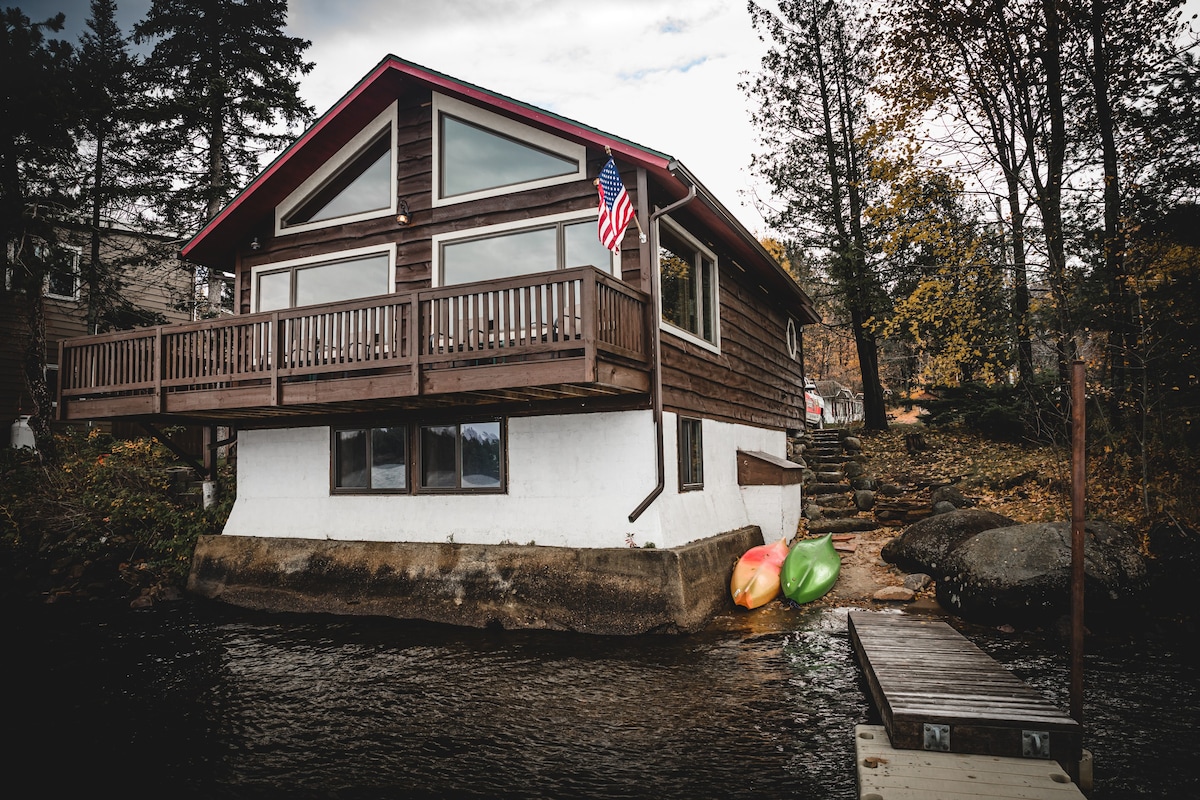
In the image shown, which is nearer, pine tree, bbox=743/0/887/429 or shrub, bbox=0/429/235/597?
shrub, bbox=0/429/235/597

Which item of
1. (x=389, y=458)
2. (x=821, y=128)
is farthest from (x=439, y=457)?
(x=821, y=128)

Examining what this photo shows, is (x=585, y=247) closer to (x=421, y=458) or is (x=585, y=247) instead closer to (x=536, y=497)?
(x=536, y=497)

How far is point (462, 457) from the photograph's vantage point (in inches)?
425

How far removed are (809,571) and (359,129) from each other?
1020 cm

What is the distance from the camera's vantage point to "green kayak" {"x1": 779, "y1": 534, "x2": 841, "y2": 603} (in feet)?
33.8

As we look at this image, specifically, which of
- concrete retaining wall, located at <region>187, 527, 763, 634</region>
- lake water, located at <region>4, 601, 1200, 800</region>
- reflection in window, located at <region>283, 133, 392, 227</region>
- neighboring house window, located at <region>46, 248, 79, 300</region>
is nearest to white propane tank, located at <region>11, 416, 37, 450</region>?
neighboring house window, located at <region>46, 248, 79, 300</region>

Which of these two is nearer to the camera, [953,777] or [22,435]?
[953,777]

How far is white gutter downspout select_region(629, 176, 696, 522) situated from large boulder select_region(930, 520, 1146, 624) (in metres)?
4.17

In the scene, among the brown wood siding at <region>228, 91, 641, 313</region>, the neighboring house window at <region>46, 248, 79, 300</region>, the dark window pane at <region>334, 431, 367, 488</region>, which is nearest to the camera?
the brown wood siding at <region>228, 91, 641, 313</region>

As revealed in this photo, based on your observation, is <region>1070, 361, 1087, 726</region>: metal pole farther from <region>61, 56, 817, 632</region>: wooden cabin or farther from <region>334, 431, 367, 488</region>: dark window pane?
<region>334, 431, 367, 488</region>: dark window pane

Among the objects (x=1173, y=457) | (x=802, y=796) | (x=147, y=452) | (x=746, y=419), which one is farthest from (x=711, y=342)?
(x=147, y=452)

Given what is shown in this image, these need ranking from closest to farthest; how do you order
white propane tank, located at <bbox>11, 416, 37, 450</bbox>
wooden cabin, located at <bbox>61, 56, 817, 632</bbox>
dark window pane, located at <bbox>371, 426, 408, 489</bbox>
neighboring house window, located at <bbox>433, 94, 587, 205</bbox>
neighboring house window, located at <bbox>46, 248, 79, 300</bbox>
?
1. wooden cabin, located at <bbox>61, 56, 817, 632</bbox>
2. neighboring house window, located at <bbox>433, 94, 587, 205</bbox>
3. dark window pane, located at <bbox>371, 426, 408, 489</bbox>
4. neighboring house window, located at <bbox>46, 248, 79, 300</bbox>
5. white propane tank, located at <bbox>11, 416, 37, 450</bbox>

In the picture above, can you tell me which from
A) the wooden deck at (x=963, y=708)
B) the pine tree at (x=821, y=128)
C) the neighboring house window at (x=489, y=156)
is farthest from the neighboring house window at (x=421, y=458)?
the pine tree at (x=821, y=128)

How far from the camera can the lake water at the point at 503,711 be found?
5.21 m
